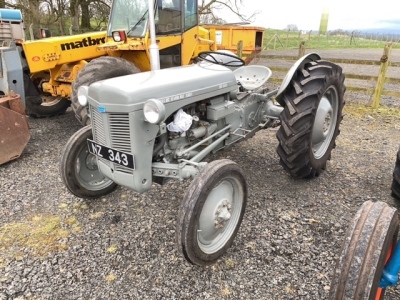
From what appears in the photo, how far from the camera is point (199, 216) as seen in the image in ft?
6.81

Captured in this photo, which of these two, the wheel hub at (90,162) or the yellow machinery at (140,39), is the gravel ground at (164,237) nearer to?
the wheel hub at (90,162)

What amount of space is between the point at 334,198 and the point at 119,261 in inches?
82.9

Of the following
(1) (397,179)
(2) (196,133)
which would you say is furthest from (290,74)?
(1) (397,179)

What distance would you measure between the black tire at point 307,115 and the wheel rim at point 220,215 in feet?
2.80

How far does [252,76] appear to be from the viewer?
3.80 meters

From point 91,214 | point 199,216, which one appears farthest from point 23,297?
point 199,216

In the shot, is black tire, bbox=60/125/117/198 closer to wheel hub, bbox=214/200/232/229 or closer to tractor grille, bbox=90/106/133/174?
tractor grille, bbox=90/106/133/174

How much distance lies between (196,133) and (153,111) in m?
0.69

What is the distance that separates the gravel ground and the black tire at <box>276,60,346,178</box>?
0.31m

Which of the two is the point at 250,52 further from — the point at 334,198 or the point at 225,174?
the point at 225,174

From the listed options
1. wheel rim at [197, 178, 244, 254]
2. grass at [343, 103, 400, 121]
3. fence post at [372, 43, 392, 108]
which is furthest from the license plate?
fence post at [372, 43, 392, 108]

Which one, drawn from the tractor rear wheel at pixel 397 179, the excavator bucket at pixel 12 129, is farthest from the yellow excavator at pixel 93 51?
the tractor rear wheel at pixel 397 179

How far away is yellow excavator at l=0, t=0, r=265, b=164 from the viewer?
452 centimetres

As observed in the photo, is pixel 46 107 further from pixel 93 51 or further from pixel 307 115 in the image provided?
pixel 307 115
